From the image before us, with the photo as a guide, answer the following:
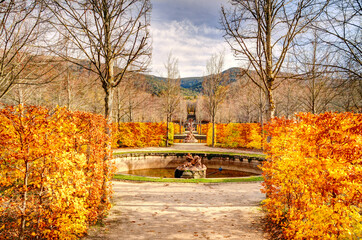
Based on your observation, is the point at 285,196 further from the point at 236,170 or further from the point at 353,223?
the point at 236,170

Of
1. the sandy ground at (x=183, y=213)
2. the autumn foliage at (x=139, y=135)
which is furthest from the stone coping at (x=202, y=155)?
A: the sandy ground at (x=183, y=213)

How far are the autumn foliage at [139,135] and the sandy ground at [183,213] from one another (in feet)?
44.6

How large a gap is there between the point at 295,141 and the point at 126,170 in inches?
504

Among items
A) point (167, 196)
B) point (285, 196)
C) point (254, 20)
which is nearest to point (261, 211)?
point (285, 196)

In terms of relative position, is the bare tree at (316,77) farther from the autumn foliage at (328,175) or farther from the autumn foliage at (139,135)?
the autumn foliage at (139,135)

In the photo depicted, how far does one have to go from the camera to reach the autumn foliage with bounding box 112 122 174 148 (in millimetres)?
22250

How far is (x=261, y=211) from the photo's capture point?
6.32m

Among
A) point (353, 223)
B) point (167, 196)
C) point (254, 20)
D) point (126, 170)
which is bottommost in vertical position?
point (126, 170)

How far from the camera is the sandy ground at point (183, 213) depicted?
4859 mm

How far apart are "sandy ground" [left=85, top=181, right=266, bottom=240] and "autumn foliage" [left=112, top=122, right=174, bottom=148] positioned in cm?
1360

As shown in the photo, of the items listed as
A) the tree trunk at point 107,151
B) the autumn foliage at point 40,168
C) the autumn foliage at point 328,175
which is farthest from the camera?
the tree trunk at point 107,151

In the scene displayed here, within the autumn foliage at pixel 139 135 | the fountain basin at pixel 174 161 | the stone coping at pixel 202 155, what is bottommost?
the fountain basin at pixel 174 161

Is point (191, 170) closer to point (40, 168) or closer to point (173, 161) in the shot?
point (173, 161)

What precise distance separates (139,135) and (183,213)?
57.3ft
